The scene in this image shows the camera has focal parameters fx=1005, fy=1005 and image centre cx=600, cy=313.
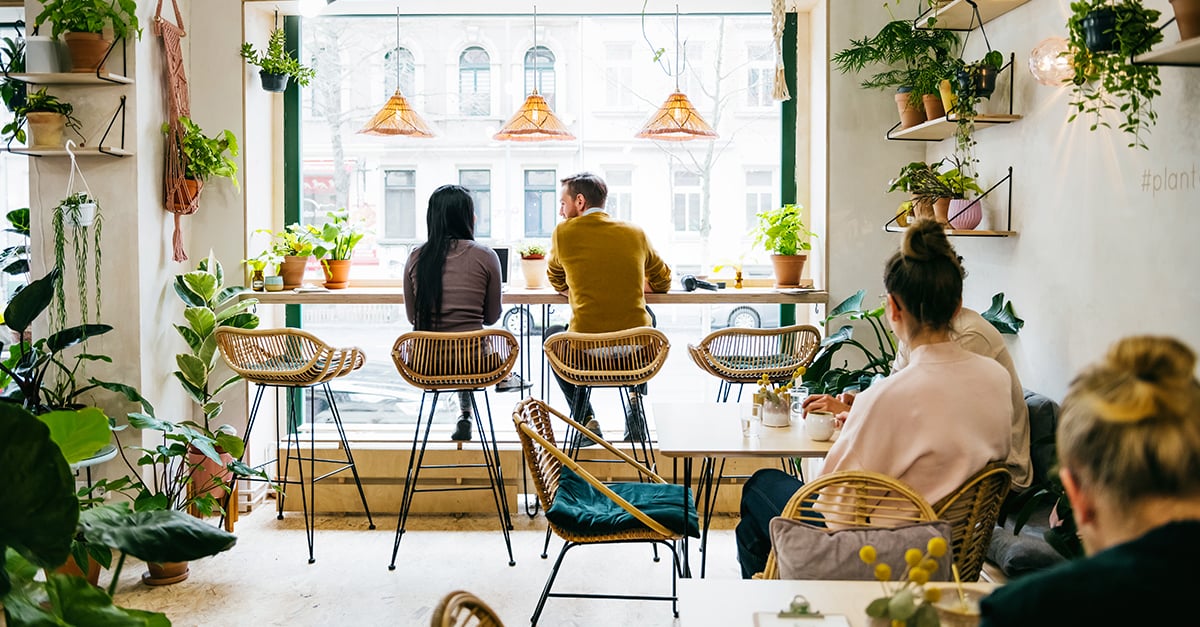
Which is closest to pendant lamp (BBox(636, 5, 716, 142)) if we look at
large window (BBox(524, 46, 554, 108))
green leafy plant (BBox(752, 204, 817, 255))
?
green leafy plant (BBox(752, 204, 817, 255))

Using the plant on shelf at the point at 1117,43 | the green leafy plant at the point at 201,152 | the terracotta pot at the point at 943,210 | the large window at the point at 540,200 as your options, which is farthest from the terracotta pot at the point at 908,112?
the green leafy plant at the point at 201,152

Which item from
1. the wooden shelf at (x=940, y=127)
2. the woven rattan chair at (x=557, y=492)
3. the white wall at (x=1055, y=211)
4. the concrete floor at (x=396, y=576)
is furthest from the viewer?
the wooden shelf at (x=940, y=127)

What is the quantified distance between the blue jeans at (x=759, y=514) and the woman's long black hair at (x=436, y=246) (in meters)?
2.02

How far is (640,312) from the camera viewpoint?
482 centimetres

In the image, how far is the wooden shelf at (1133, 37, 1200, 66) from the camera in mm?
2471

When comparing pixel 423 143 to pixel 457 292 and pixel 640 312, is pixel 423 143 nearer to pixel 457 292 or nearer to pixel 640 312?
pixel 457 292

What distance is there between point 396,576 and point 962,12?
341cm

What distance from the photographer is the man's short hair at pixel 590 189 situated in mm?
5039

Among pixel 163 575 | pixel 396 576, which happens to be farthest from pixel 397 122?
pixel 163 575

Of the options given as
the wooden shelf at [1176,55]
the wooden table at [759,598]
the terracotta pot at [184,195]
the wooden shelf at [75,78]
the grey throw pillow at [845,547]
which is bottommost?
the wooden table at [759,598]

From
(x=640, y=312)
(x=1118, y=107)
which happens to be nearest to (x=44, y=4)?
(x=640, y=312)

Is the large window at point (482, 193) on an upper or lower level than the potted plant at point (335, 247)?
upper

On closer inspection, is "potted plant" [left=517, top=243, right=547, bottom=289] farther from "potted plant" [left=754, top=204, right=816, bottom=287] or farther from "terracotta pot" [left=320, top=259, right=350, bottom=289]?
"potted plant" [left=754, top=204, right=816, bottom=287]

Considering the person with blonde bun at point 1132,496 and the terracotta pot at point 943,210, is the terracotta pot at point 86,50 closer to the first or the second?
the terracotta pot at point 943,210
